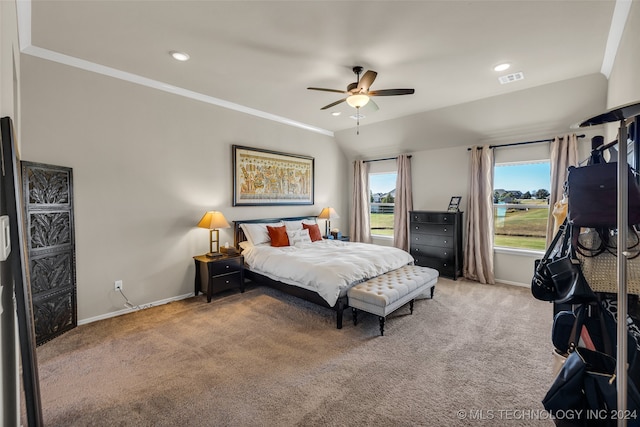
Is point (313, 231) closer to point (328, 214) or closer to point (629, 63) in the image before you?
point (328, 214)

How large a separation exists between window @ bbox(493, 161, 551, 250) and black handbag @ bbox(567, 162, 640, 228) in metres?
3.71

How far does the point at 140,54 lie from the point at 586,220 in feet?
13.1

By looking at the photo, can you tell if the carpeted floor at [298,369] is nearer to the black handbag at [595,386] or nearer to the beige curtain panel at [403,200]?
the black handbag at [595,386]

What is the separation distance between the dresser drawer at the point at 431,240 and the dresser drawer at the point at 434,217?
273mm

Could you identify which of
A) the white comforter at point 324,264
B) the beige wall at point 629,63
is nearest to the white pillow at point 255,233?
the white comforter at point 324,264

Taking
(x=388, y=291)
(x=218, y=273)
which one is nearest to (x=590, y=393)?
(x=388, y=291)

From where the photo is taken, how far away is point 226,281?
4062 mm

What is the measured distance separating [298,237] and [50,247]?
306 centimetres

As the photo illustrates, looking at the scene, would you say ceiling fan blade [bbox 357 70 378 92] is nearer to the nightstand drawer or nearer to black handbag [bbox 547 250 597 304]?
black handbag [bbox 547 250 597 304]

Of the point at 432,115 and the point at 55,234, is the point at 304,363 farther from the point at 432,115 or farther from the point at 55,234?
the point at 432,115

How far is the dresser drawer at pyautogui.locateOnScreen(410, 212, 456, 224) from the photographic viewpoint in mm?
4965

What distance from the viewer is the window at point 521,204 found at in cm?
458

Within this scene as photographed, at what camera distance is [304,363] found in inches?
96.3

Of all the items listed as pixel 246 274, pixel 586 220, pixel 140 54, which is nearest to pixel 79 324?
pixel 246 274
